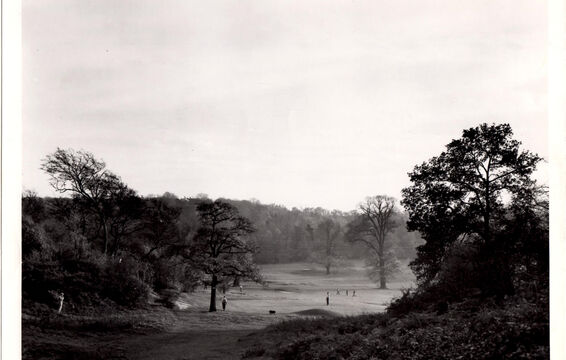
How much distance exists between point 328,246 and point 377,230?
6.29 m

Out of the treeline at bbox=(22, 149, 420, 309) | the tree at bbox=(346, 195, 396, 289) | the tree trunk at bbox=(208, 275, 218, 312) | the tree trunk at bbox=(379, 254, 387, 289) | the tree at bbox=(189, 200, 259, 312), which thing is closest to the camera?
the treeline at bbox=(22, 149, 420, 309)

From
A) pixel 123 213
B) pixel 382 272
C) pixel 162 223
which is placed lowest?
pixel 382 272

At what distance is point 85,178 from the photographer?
113 ft

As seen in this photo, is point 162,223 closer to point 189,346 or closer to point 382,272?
point 189,346

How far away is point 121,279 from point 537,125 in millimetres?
27403

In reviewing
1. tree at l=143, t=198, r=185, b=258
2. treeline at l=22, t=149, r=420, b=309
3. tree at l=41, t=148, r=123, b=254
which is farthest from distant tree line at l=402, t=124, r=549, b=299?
tree at l=143, t=198, r=185, b=258

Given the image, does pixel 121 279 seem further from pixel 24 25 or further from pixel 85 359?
pixel 24 25

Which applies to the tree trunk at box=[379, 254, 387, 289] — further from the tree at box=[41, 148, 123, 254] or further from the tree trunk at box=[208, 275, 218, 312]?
the tree at box=[41, 148, 123, 254]

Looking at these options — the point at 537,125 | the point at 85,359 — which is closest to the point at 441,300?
the point at 537,125

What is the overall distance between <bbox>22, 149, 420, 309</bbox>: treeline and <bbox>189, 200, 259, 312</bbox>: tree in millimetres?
74

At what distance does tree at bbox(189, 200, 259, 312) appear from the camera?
29.9m

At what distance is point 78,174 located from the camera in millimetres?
32969

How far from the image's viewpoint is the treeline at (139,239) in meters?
28.9

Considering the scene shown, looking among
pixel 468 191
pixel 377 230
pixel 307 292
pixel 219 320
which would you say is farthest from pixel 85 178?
pixel 468 191
